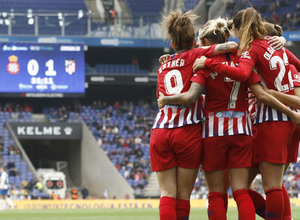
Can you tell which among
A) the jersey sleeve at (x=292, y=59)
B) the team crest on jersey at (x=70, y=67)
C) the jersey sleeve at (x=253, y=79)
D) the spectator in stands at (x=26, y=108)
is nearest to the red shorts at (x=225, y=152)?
the jersey sleeve at (x=253, y=79)

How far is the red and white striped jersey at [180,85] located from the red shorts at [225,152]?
271 millimetres

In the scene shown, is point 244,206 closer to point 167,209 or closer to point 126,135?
point 167,209

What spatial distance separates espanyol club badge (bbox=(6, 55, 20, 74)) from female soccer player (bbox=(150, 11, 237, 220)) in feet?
88.2

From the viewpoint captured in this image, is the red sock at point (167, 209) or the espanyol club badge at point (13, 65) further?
the espanyol club badge at point (13, 65)

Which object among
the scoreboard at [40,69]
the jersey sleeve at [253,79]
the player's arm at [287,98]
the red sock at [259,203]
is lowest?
the scoreboard at [40,69]

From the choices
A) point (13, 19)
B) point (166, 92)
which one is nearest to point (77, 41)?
point (13, 19)

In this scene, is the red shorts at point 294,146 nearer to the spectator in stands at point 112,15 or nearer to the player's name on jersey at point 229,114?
the player's name on jersey at point 229,114

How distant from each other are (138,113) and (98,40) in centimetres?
580

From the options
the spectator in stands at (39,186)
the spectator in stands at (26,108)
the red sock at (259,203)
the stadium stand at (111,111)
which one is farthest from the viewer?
the spectator in stands at (26,108)

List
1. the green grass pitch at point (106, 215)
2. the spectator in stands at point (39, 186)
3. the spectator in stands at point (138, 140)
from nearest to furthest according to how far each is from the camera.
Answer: the green grass pitch at point (106, 215), the spectator in stands at point (39, 186), the spectator in stands at point (138, 140)

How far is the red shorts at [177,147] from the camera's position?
559 centimetres

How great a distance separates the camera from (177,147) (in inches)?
221

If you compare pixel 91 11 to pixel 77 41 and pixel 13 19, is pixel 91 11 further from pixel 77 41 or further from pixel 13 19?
pixel 13 19

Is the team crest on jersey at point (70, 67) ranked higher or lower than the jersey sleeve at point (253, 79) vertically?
lower
